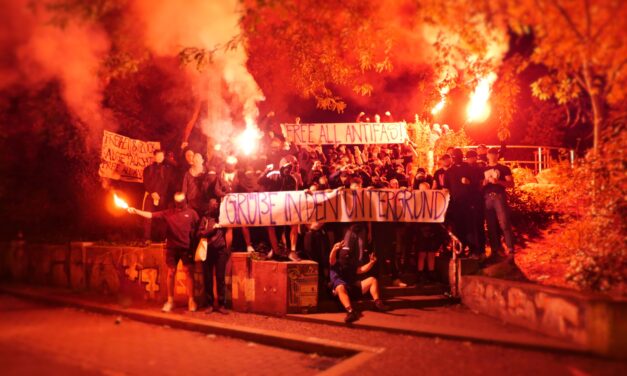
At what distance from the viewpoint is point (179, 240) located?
367 inches

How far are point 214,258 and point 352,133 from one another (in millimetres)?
4975

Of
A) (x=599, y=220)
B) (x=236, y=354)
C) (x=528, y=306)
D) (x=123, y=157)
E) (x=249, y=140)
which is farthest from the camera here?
(x=249, y=140)

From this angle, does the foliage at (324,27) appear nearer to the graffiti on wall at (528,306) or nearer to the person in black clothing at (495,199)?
the person in black clothing at (495,199)

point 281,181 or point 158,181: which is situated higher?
point 158,181

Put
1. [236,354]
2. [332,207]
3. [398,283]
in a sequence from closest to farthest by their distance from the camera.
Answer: [236,354] → [332,207] → [398,283]

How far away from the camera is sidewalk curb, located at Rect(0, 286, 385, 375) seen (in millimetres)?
6657

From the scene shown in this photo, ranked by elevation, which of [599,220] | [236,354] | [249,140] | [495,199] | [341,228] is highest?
[249,140]

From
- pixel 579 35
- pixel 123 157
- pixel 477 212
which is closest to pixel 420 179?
pixel 477 212

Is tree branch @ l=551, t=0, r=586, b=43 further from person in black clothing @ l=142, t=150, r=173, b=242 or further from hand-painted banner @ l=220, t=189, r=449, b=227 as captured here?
person in black clothing @ l=142, t=150, r=173, b=242

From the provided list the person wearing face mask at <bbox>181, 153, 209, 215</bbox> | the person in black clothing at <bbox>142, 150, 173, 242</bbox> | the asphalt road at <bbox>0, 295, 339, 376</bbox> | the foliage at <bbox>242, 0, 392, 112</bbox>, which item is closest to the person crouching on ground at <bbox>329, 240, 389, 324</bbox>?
the asphalt road at <bbox>0, 295, 339, 376</bbox>

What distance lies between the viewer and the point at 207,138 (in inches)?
597

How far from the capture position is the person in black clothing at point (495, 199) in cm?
930

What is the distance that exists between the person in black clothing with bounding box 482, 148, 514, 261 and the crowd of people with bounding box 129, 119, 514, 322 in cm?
2

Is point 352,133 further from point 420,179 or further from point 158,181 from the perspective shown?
point 158,181
